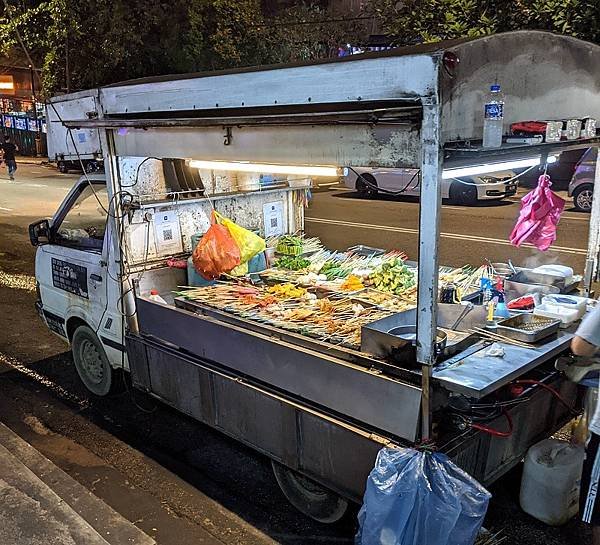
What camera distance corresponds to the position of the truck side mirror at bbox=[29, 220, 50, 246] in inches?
229

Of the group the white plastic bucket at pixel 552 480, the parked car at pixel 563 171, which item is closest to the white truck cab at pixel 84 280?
the white plastic bucket at pixel 552 480

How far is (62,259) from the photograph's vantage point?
5.69 m

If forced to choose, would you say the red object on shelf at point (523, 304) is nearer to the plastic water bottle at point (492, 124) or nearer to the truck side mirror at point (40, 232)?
the plastic water bottle at point (492, 124)

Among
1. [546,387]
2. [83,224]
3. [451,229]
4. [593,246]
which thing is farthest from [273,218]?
[451,229]

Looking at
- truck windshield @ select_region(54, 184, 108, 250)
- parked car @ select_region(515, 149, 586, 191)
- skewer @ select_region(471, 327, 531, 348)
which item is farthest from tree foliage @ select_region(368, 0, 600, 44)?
parked car @ select_region(515, 149, 586, 191)

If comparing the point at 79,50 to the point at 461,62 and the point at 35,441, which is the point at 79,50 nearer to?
the point at 35,441

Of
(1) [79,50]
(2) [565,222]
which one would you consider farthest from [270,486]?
(1) [79,50]

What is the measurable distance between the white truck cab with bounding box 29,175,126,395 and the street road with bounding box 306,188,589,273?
5.11m

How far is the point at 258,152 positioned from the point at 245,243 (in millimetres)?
1906

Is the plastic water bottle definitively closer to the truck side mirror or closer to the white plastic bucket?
the white plastic bucket

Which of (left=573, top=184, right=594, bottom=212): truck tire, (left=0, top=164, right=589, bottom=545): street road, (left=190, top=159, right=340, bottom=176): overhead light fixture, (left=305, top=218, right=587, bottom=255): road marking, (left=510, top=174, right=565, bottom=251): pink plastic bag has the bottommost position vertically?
(left=0, top=164, right=589, bottom=545): street road

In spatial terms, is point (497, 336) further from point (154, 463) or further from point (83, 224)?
point (83, 224)

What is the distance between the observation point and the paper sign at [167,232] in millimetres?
5297

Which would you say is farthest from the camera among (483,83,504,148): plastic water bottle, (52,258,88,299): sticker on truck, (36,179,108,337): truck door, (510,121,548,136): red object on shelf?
(52,258,88,299): sticker on truck
